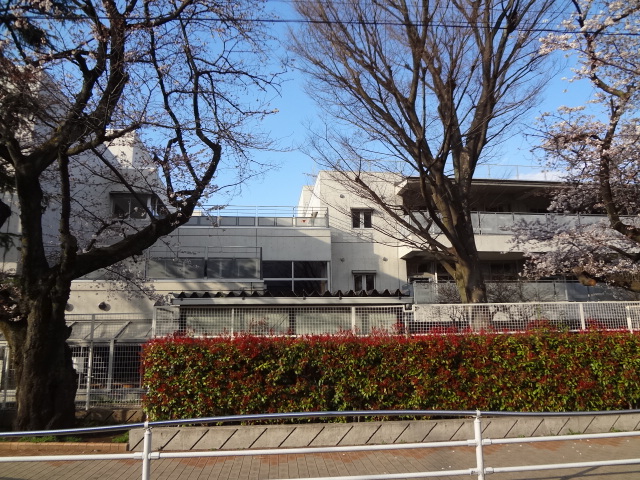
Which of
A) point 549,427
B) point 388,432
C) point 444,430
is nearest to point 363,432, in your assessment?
point 388,432

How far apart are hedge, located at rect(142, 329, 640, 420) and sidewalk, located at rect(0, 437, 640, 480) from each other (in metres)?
0.94

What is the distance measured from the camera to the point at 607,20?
35.6ft

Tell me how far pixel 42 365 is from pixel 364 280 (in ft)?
45.9

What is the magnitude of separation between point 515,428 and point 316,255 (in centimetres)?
1226

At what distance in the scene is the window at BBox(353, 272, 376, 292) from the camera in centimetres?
2117

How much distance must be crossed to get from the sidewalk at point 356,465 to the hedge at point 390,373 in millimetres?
935

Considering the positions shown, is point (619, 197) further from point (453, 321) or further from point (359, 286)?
point (359, 286)

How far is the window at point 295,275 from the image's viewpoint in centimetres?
1997

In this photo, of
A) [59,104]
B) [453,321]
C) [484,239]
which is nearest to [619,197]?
[484,239]

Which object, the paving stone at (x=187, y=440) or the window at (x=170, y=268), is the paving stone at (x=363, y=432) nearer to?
the paving stone at (x=187, y=440)

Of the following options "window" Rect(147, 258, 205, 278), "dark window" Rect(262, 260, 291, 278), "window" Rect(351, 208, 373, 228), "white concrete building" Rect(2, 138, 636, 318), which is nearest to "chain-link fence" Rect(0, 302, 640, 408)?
"white concrete building" Rect(2, 138, 636, 318)

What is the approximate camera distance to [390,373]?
343 inches

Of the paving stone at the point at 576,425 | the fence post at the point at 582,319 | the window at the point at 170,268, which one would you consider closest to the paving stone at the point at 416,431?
the paving stone at the point at 576,425

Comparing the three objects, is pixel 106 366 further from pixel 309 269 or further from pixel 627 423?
pixel 309 269
